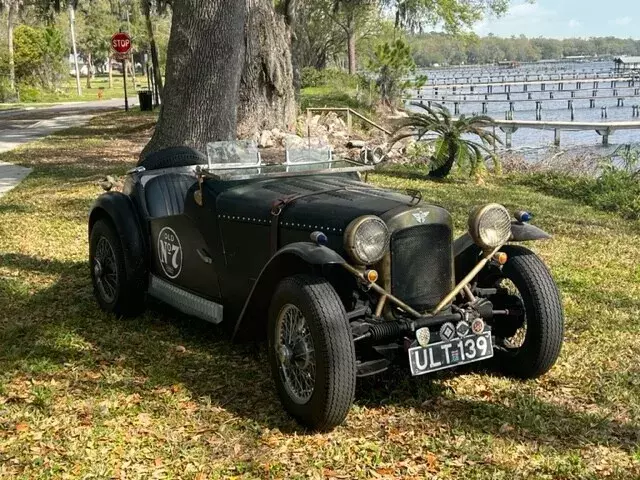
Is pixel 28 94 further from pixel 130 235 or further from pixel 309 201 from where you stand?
pixel 309 201

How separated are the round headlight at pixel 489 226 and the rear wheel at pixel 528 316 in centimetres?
30

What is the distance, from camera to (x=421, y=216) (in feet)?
13.0

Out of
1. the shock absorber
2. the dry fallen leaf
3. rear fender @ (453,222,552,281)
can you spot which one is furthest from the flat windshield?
the dry fallen leaf

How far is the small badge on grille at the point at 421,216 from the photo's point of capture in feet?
12.9

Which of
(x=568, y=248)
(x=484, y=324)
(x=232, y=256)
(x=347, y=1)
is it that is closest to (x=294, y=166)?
(x=232, y=256)

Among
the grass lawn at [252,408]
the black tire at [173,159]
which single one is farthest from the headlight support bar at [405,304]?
the black tire at [173,159]

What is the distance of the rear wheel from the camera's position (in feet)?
13.8

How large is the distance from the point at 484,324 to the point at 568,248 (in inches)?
169

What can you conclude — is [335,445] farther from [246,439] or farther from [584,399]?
[584,399]

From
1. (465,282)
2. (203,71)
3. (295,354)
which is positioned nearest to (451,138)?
(203,71)

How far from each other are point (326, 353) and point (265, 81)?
46.8ft

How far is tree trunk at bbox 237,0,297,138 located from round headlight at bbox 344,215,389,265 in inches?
517

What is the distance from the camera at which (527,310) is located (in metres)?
4.27

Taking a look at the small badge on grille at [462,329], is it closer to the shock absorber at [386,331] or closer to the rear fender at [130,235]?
the shock absorber at [386,331]
